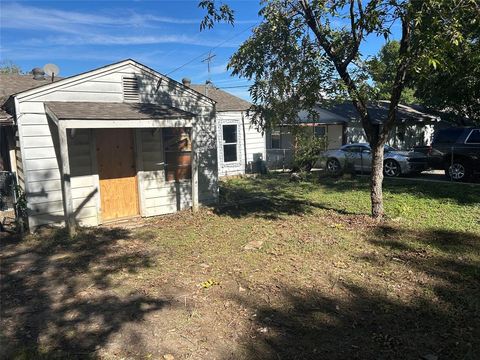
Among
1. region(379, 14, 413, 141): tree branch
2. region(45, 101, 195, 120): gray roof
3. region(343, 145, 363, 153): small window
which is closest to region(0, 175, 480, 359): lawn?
region(379, 14, 413, 141): tree branch

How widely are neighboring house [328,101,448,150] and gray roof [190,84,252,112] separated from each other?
16.4 ft

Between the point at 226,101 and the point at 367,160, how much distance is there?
6.92 m

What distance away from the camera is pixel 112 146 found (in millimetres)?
9180

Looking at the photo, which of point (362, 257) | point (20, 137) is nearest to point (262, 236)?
point (362, 257)

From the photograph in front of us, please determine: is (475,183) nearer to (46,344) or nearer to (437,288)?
(437,288)

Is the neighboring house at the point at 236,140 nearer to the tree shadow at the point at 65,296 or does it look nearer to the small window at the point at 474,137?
the small window at the point at 474,137

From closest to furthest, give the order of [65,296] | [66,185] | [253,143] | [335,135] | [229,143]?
[65,296] → [66,185] → [229,143] → [253,143] → [335,135]

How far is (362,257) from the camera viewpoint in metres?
6.50

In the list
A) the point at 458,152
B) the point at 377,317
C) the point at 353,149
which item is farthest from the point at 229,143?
the point at 377,317

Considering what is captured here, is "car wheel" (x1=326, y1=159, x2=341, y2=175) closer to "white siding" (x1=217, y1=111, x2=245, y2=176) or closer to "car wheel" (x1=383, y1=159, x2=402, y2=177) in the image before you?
"car wheel" (x1=383, y1=159, x2=402, y2=177)

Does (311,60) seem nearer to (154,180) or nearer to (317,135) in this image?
(154,180)

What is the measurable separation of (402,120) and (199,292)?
18.5 metres

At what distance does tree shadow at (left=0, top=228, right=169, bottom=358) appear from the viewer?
13.8 feet

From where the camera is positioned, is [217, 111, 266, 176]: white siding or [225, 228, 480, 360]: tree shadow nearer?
[225, 228, 480, 360]: tree shadow
